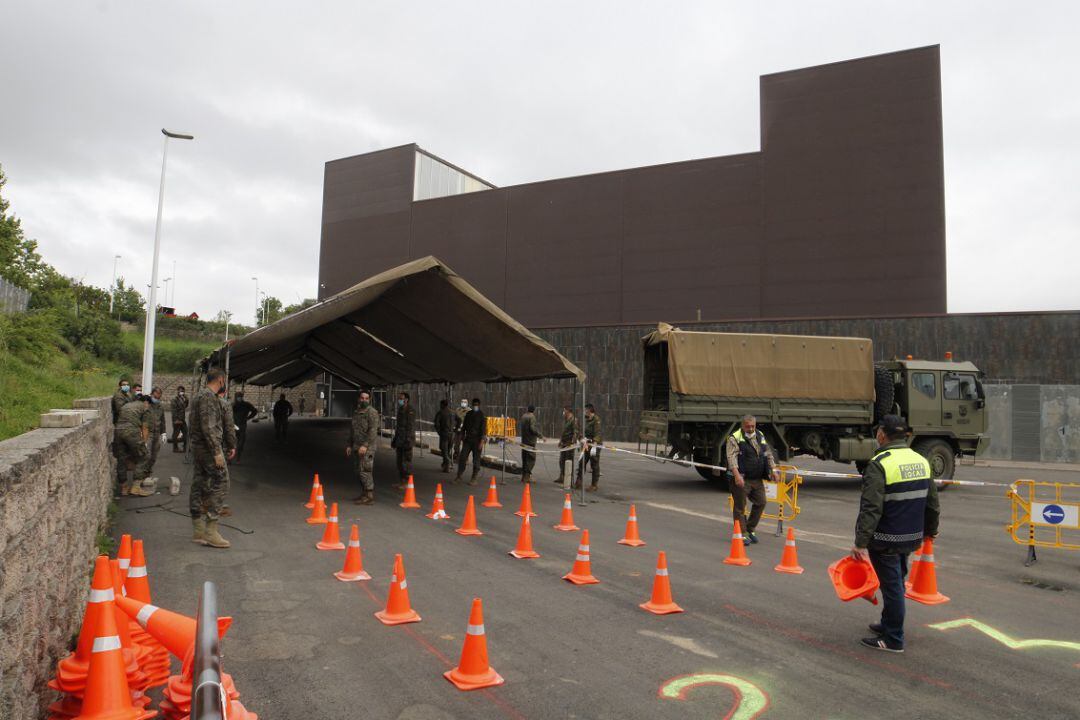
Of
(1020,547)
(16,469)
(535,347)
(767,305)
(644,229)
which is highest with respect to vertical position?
(644,229)

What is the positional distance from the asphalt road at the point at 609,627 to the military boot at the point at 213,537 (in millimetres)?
122

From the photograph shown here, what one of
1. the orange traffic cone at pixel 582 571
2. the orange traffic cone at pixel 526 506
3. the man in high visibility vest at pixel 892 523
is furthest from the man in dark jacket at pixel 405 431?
the man in high visibility vest at pixel 892 523

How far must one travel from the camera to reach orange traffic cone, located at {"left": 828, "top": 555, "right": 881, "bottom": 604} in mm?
5520

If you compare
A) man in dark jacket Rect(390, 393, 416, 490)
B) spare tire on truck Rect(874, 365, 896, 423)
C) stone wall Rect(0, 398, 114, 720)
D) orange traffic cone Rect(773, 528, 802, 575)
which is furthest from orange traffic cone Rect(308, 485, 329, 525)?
spare tire on truck Rect(874, 365, 896, 423)

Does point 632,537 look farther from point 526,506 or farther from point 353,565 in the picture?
point 353,565

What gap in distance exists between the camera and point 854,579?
224 inches

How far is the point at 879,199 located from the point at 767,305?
291 inches

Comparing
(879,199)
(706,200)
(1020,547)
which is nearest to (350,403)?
(706,200)

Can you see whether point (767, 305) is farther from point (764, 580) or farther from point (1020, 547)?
point (764, 580)

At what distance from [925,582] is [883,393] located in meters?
10.7

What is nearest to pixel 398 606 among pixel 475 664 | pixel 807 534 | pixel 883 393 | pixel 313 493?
pixel 475 664

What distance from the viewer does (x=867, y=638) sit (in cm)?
556

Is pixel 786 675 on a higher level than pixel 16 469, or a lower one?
lower

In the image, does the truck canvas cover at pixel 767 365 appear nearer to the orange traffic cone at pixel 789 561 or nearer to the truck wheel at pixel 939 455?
the truck wheel at pixel 939 455
